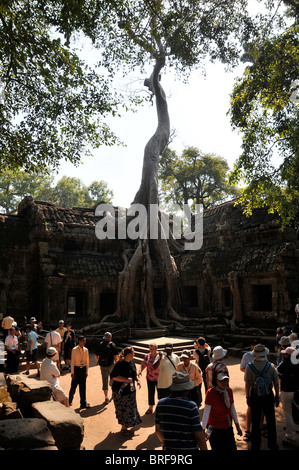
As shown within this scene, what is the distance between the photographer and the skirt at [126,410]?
4.89 metres

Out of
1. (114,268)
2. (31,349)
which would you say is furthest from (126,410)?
(114,268)

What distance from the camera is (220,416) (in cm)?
334

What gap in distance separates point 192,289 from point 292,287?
6.04m

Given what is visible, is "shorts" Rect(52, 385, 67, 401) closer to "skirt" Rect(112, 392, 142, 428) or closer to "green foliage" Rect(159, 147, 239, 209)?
"skirt" Rect(112, 392, 142, 428)

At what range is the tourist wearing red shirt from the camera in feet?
10.9

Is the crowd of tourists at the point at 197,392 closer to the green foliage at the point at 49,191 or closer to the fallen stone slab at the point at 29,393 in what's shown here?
the fallen stone slab at the point at 29,393

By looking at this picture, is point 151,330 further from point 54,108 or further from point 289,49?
point 289,49

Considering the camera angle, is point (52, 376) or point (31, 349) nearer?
point (52, 376)

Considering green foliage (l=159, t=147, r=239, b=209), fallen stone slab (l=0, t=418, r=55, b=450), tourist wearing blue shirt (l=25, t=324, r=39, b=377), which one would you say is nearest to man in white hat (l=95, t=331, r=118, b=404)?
tourist wearing blue shirt (l=25, t=324, r=39, b=377)

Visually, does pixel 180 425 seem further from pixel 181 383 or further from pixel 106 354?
pixel 106 354

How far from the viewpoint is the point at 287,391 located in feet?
14.9

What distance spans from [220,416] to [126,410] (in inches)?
80.9

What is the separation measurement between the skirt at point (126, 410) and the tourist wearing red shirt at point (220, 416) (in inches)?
70.5

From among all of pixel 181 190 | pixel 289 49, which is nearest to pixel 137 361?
pixel 289 49
